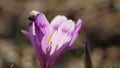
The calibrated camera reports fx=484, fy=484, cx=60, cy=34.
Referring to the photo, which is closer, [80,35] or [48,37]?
[48,37]

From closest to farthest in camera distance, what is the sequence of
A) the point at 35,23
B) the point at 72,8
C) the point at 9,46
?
the point at 35,23, the point at 9,46, the point at 72,8

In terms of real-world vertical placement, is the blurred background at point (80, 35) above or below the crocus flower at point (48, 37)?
below

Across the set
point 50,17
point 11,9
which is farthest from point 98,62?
point 11,9

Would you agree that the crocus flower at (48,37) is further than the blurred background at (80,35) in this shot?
No

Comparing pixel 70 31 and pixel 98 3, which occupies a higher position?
pixel 70 31

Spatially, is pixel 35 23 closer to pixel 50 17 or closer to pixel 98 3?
pixel 50 17
